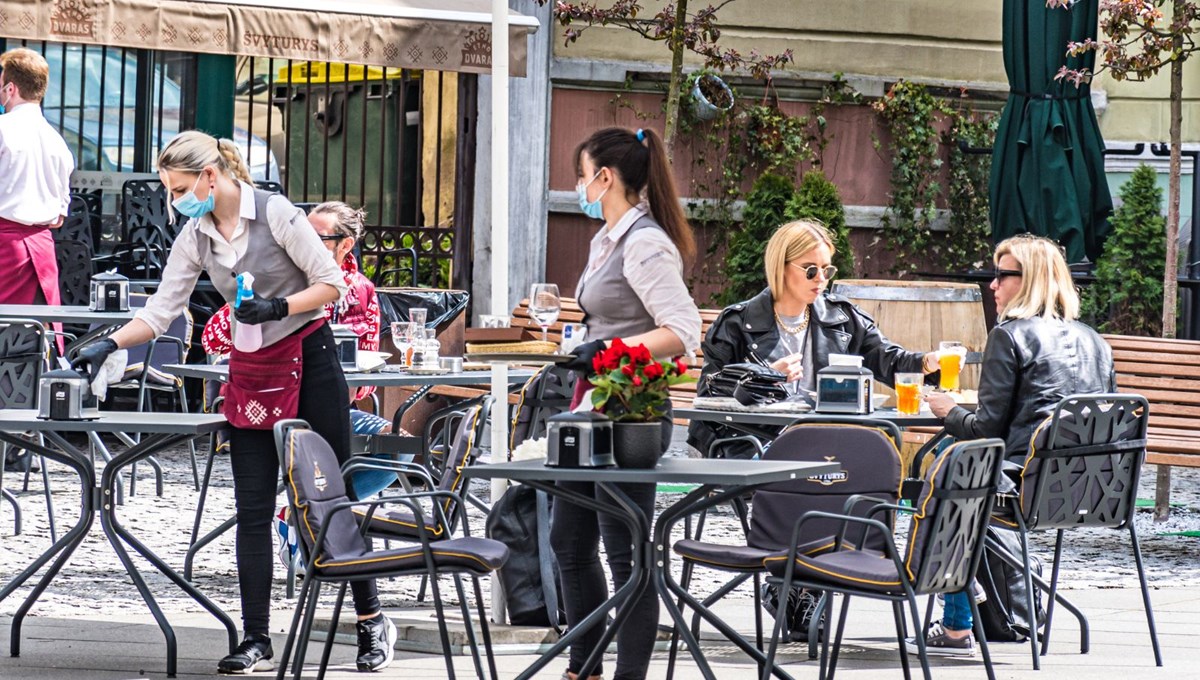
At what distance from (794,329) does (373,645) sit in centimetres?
230

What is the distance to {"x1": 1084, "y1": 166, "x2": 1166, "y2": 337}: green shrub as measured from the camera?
43.5ft

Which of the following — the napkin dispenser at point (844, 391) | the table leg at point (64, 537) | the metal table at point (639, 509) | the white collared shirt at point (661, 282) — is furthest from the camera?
the napkin dispenser at point (844, 391)

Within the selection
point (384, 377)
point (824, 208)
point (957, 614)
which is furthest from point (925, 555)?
point (824, 208)

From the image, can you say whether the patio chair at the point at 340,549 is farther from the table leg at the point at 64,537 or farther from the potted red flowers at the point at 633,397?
the table leg at the point at 64,537

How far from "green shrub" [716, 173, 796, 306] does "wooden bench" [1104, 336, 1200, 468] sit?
3333mm

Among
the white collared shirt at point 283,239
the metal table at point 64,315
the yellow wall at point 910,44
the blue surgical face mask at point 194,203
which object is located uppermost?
the yellow wall at point 910,44

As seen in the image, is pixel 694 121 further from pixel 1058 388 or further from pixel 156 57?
pixel 1058 388

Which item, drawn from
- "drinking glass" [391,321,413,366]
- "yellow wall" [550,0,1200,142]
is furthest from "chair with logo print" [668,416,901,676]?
"yellow wall" [550,0,1200,142]

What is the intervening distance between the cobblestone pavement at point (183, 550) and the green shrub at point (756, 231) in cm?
284

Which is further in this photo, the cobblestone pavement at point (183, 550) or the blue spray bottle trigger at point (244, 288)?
the cobblestone pavement at point (183, 550)

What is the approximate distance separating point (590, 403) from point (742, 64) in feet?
28.5

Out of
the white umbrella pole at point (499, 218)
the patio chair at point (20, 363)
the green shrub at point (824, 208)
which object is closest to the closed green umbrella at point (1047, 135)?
the green shrub at point (824, 208)

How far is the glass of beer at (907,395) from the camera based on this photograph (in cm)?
719

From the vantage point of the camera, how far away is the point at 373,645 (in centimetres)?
623
